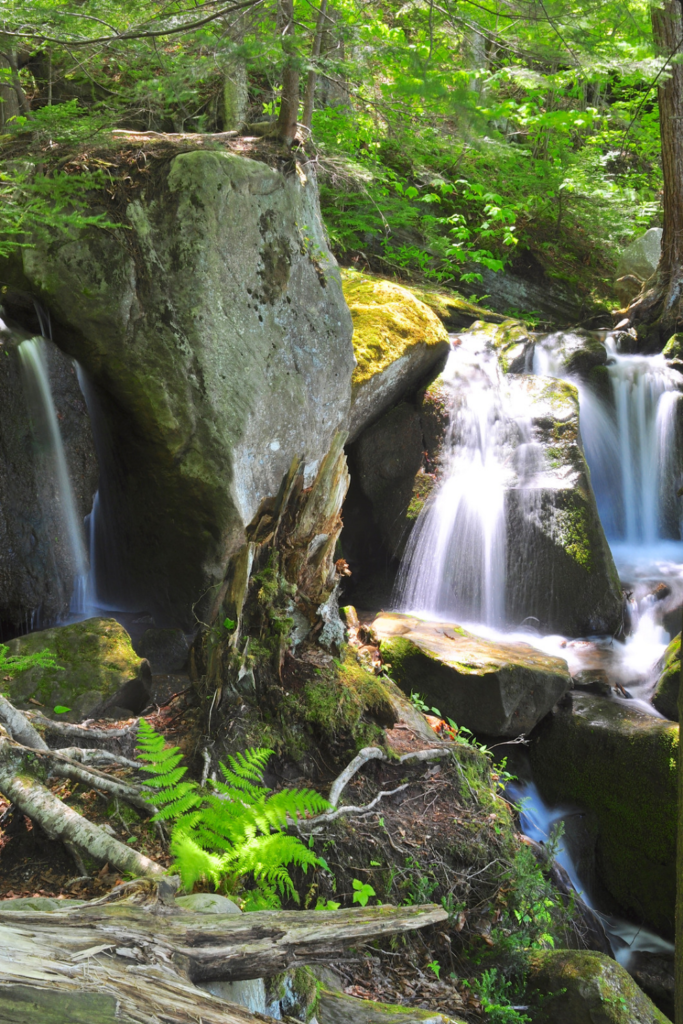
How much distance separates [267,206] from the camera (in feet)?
21.1

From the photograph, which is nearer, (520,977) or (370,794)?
(520,977)

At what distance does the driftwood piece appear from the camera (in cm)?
128

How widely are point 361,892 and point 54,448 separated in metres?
4.44

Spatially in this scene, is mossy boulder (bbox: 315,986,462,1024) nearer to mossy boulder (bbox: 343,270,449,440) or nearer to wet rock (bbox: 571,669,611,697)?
wet rock (bbox: 571,669,611,697)

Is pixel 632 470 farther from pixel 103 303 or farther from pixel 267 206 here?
pixel 103 303

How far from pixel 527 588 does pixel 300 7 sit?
5.88m

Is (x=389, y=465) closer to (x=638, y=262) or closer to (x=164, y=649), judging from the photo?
(x=164, y=649)

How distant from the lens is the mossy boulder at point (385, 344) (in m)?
7.85

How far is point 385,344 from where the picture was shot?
806 centimetres

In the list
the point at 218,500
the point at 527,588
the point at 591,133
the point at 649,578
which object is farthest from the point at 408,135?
the point at 591,133

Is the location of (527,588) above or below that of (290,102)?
below

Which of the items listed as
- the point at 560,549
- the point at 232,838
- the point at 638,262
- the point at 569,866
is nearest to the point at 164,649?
the point at 232,838

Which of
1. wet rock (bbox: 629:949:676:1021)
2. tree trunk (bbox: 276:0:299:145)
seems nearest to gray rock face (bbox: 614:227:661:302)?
tree trunk (bbox: 276:0:299:145)

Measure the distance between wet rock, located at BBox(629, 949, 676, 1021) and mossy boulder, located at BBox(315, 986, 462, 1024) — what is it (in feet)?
10.5
